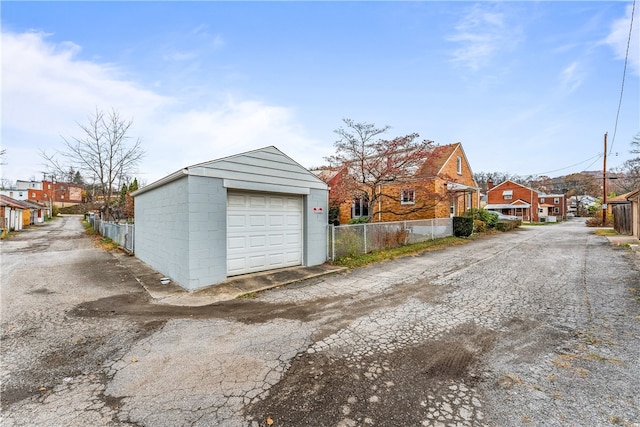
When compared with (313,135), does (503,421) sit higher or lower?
lower

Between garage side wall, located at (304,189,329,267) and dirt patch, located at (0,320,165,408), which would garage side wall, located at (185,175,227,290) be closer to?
dirt patch, located at (0,320,165,408)

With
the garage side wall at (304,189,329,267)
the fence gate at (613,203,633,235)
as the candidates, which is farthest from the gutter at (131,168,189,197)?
the fence gate at (613,203,633,235)

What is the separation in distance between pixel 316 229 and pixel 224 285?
3417mm

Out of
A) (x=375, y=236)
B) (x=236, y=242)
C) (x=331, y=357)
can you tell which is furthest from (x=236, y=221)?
(x=375, y=236)

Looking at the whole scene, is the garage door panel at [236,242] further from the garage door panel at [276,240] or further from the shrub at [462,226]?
the shrub at [462,226]

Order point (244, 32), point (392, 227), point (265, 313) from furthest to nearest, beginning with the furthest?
1. point (392, 227)
2. point (244, 32)
3. point (265, 313)

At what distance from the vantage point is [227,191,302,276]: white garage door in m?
7.07

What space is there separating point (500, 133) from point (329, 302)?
1831 cm

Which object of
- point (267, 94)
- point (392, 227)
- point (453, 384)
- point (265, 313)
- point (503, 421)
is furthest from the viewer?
point (267, 94)

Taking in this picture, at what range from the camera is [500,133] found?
58.2ft

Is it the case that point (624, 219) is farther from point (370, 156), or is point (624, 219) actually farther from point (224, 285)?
point (224, 285)

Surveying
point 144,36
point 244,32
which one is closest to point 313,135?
point 244,32

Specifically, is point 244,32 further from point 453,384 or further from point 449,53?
point 453,384

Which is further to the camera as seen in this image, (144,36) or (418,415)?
(144,36)
